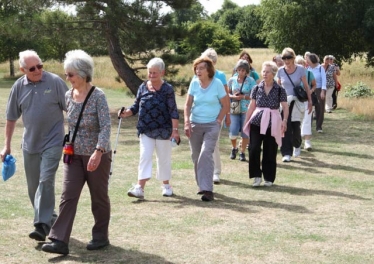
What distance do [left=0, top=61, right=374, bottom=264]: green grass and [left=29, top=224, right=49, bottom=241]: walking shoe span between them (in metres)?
0.10

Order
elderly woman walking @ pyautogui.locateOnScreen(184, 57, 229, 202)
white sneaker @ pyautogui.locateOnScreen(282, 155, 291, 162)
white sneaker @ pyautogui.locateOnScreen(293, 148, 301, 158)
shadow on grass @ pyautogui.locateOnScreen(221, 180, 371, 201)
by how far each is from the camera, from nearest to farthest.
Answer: elderly woman walking @ pyautogui.locateOnScreen(184, 57, 229, 202)
shadow on grass @ pyautogui.locateOnScreen(221, 180, 371, 201)
white sneaker @ pyautogui.locateOnScreen(282, 155, 291, 162)
white sneaker @ pyautogui.locateOnScreen(293, 148, 301, 158)

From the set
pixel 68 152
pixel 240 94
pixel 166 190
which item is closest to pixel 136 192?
pixel 166 190

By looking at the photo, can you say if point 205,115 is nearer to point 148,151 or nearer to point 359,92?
point 148,151

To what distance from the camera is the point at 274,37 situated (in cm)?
4269

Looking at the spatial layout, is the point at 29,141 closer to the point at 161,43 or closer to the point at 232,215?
the point at 232,215

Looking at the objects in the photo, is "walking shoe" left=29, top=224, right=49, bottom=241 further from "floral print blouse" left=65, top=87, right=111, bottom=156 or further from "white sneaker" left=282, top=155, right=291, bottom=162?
"white sneaker" left=282, top=155, right=291, bottom=162

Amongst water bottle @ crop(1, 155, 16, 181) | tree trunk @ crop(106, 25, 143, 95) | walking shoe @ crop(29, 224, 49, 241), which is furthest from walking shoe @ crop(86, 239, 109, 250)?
tree trunk @ crop(106, 25, 143, 95)

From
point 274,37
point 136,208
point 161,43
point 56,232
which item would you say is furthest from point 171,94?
point 274,37

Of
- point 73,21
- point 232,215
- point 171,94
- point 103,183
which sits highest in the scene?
point 73,21

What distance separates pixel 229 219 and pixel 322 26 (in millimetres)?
34050

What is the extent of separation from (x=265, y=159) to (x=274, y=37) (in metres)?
33.7

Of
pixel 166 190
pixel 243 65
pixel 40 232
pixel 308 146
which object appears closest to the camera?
pixel 40 232

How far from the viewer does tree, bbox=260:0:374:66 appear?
38.9m

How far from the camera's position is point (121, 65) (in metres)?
21.0
